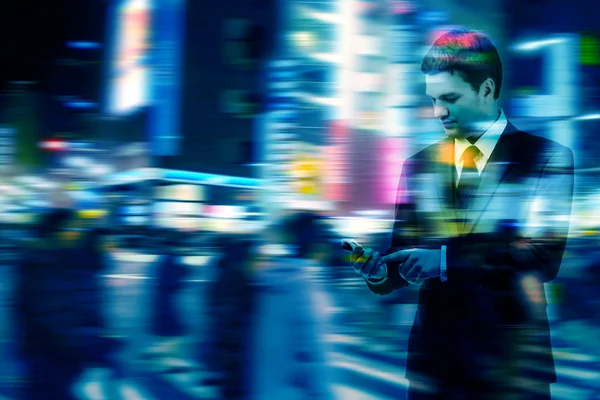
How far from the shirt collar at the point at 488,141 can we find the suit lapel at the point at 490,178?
0.02 meters

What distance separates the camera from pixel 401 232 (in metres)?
2.25

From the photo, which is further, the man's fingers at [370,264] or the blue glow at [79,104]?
the blue glow at [79,104]

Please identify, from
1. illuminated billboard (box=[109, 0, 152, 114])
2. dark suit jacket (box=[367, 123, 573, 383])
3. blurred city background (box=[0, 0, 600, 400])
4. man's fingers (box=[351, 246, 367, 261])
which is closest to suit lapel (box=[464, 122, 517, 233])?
dark suit jacket (box=[367, 123, 573, 383])

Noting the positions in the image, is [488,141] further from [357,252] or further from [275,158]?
[275,158]

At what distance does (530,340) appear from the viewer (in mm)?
2236

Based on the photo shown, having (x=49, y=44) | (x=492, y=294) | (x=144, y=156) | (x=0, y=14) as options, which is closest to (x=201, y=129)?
(x=144, y=156)

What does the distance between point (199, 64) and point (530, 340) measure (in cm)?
136

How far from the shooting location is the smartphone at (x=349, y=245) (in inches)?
88.7

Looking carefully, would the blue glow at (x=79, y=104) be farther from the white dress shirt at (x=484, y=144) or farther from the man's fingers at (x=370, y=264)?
the white dress shirt at (x=484, y=144)

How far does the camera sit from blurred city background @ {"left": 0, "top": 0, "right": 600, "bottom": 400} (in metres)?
2.26

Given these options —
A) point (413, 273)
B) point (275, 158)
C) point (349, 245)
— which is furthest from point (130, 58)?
point (413, 273)

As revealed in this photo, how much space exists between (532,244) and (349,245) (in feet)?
1.84

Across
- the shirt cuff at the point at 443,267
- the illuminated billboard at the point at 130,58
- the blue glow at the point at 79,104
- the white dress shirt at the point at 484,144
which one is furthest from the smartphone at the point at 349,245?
the blue glow at the point at 79,104

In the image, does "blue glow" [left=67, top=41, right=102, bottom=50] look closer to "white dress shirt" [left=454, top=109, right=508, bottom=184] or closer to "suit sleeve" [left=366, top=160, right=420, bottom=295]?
"suit sleeve" [left=366, top=160, right=420, bottom=295]
